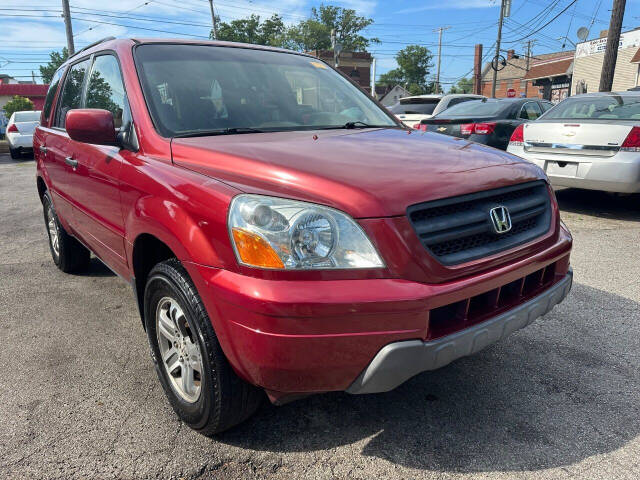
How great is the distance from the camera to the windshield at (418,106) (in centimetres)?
1198

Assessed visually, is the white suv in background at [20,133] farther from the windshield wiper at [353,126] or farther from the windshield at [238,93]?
the windshield wiper at [353,126]

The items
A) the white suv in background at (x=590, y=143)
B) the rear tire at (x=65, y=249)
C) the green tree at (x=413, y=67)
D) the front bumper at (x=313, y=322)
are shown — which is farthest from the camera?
the green tree at (x=413, y=67)

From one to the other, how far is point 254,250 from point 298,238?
0.16 metres

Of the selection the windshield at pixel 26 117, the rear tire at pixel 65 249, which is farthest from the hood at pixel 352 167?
the windshield at pixel 26 117

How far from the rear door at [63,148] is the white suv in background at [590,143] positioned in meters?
5.26

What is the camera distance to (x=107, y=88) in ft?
10.2

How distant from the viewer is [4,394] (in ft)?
8.67

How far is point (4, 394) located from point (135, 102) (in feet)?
5.51

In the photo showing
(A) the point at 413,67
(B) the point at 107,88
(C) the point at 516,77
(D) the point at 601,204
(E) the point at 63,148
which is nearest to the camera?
(B) the point at 107,88

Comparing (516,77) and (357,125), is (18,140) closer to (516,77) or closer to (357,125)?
(357,125)

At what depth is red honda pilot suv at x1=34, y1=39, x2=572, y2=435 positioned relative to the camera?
5.78ft

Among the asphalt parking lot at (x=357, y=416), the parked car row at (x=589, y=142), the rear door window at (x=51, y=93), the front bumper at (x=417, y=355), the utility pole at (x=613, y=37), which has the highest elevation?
the utility pole at (x=613, y=37)

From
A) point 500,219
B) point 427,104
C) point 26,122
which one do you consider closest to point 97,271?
point 500,219

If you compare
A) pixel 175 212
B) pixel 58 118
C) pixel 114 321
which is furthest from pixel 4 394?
pixel 58 118
